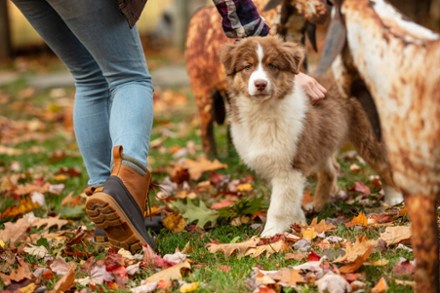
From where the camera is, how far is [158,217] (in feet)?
14.0

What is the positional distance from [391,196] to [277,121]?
3.40 ft

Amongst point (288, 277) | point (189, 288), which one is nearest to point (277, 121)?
point (288, 277)

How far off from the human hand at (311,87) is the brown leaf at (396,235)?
107cm

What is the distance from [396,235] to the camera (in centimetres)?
330

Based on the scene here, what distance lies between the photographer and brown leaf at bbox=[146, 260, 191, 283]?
3002mm

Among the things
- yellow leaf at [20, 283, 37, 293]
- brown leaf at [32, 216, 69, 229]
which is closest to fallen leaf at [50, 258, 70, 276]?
yellow leaf at [20, 283, 37, 293]

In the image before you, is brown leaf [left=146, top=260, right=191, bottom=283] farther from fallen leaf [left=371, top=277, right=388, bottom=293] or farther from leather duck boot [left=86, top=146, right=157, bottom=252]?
fallen leaf [left=371, top=277, right=388, bottom=293]

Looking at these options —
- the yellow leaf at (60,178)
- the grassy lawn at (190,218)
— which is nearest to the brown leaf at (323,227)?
the grassy lawn at (190,218)

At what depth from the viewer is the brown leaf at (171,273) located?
3002mm

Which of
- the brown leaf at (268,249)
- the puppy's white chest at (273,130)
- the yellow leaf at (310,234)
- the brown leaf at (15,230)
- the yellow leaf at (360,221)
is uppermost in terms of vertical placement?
the puppy's white chest at (273,130)

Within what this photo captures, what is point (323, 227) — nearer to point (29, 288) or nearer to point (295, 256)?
point (295, 256)

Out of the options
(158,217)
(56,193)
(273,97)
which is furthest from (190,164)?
(273,97)

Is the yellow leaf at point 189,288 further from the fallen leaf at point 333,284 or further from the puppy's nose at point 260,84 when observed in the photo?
the puppy's nose at point 260,84

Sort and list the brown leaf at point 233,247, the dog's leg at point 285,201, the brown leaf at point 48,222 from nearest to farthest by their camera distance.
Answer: the brown leaf at point 233,247 → the dog's leg at point 285,201 → the brown leaf at point 48,222
